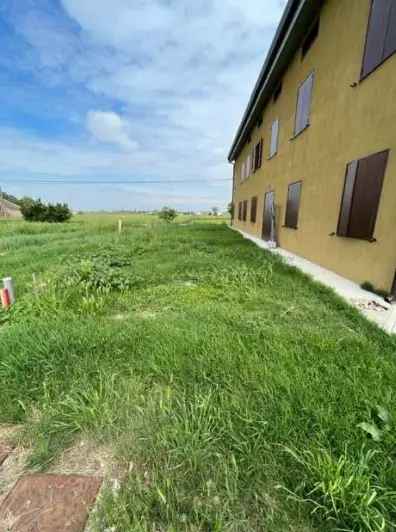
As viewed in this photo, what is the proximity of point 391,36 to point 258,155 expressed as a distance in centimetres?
792

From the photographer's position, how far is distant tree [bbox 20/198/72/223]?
2881 cm

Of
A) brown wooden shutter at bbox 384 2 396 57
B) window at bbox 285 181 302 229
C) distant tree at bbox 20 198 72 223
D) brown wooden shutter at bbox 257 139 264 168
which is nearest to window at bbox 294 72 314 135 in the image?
window at bbox 285 181 302 229

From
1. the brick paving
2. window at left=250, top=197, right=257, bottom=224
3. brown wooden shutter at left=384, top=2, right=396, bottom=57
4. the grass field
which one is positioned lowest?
the brick paving

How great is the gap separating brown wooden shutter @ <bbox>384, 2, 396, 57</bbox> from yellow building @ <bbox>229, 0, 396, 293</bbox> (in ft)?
0.04

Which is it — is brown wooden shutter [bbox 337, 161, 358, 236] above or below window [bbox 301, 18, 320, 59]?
below

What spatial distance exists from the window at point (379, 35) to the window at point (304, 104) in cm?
214

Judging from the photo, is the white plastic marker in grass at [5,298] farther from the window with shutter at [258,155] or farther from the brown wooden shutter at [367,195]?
the window with shutter at [258,155]

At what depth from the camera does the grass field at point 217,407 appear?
3.08ft

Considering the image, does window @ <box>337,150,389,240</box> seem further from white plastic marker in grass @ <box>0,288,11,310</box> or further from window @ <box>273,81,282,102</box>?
window @ <box>273,81,282,102</box>

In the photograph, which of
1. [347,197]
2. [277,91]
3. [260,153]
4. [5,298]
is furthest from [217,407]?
[260,153]

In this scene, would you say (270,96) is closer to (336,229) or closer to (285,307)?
(336,229)

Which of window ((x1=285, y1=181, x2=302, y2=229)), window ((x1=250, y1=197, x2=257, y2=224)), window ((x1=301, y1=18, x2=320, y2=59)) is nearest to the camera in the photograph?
window ((x1=301, y1=18, x2=320, y2=59))

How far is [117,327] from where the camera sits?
91.4 inches

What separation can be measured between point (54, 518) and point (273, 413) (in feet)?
3.48
